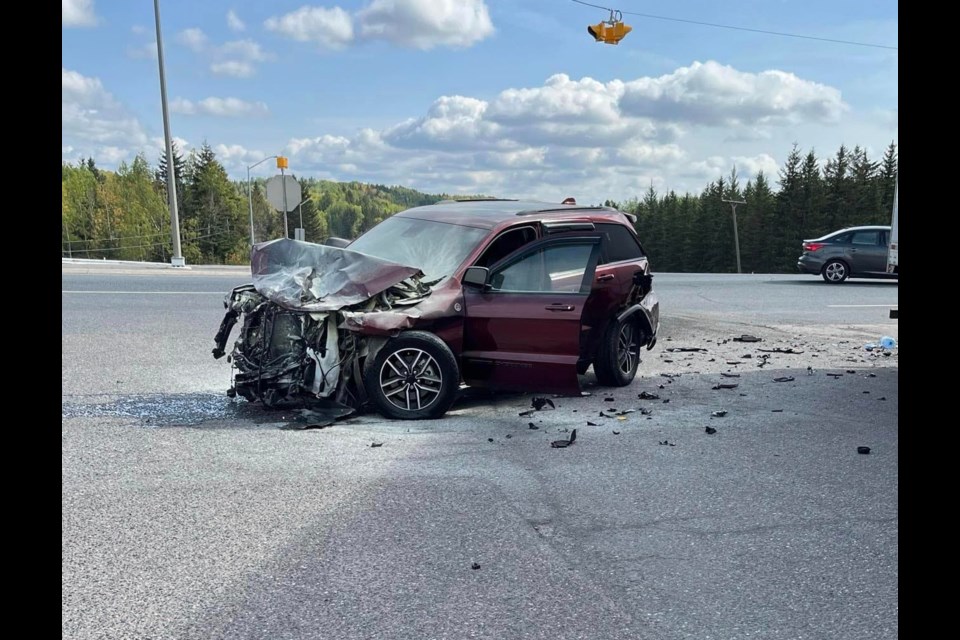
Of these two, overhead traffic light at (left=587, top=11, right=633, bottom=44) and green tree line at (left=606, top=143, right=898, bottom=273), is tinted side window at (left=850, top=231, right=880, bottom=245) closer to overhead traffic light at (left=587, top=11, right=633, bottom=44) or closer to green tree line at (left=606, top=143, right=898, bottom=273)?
overhead traffic light at (left=587, top=11, right=633, bottom=44)

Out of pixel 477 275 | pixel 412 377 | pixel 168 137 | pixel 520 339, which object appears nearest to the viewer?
pixel 412 377

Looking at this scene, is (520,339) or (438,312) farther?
(520,339)

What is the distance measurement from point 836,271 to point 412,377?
2003cm

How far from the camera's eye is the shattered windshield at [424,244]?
284 inches

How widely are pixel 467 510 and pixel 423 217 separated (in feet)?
14.0

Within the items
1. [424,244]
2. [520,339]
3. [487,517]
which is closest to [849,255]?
[424,244]

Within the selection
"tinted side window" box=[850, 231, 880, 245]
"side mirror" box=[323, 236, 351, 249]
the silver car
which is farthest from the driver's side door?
"tinted side window" box=[850, 231, 880, 245]

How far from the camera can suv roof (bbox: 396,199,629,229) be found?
7.56 m

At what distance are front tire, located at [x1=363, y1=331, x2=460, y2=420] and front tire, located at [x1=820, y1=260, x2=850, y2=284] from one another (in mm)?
19666

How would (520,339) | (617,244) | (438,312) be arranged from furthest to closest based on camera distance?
1. (617,244)
2. (520,339)
3. (438,312)

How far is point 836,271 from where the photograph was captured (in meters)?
23.0

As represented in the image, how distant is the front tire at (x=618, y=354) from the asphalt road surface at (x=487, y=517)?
270mm

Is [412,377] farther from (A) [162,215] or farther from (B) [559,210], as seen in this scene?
(A) [162,215]
